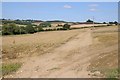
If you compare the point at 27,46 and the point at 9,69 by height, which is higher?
the point at 27,46

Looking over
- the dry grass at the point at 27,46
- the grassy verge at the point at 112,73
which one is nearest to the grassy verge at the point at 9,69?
the dry grass at the point at 27,46

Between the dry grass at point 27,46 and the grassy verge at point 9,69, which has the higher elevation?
the dry grass at point 27,46

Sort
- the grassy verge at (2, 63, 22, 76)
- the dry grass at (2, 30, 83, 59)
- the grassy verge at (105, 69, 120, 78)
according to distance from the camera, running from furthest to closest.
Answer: the dry grass at (2, 30, 83, 59) < the grassy verge at (2, 63, 22, 76) < the grassy verge at (105, 69, 120, 78)

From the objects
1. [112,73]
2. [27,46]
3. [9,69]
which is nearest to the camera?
[112,73]

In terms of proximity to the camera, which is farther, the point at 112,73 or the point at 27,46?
the point at 27,46

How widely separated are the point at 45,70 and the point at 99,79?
3.77 metres

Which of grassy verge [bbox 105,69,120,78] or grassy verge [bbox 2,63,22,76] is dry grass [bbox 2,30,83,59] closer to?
grassy verge [bbox 2,63,22,76]

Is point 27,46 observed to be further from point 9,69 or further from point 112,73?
point 112,73

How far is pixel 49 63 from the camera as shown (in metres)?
17.1

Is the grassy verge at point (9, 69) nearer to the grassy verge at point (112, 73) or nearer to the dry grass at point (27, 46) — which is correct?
the dry grass at point (27, 46)

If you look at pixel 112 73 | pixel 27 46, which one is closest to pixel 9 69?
pixel 112 73

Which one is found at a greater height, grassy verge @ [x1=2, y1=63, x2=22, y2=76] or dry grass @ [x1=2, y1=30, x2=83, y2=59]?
dry grass @ [x1=2, y1=30, x2=83, y2=59]

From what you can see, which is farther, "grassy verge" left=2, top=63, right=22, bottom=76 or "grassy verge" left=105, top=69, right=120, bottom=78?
"grassy verge" left=2, top=63, right=22, bottom=76

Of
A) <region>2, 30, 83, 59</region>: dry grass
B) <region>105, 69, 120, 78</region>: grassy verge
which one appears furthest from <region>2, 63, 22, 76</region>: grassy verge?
<region>105, 69, 120, 78</region>: grassy verge
